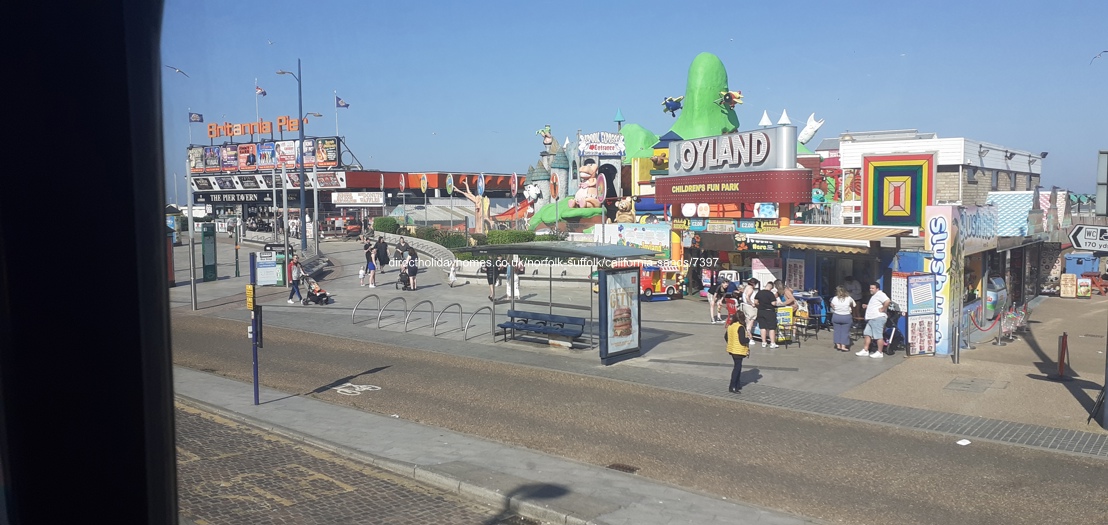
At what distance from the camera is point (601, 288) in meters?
16.1

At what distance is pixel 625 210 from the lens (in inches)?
1741

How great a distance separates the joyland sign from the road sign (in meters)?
11.9

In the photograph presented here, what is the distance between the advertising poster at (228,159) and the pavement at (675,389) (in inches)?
2515

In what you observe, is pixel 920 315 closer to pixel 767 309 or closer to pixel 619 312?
pixel 767 309

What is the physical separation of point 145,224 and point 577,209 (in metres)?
49.6

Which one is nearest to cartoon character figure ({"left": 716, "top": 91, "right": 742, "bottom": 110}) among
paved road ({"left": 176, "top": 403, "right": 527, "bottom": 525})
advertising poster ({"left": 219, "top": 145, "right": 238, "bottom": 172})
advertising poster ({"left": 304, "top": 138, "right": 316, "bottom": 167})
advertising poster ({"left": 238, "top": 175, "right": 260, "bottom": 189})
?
paved road ({"left": 176, "top": 403, "right": 527, "bottom": 525})

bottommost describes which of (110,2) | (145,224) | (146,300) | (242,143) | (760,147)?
(146,300)

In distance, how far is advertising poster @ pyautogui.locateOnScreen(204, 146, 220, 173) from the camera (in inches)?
3305

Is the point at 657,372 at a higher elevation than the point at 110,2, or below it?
below

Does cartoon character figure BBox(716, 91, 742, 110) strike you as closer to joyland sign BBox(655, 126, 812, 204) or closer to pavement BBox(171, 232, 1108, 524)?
joyland sign BBox(655, 126, 812, 204)

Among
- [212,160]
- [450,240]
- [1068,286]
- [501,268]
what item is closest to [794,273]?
[501,268]

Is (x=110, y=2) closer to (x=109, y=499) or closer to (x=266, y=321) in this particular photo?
(x=109, y=499)

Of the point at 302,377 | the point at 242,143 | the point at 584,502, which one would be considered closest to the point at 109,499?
the point at 584,502

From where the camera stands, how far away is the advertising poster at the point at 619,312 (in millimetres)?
16109
